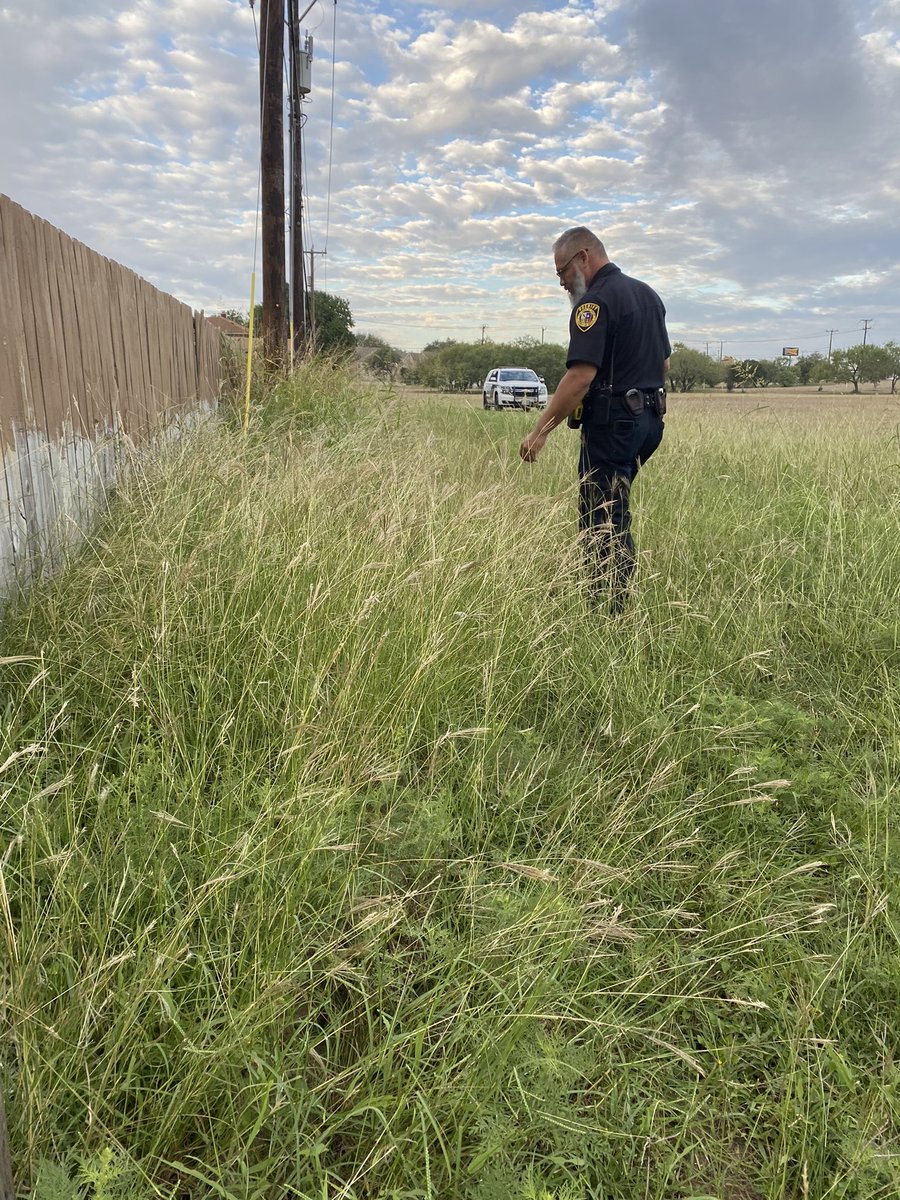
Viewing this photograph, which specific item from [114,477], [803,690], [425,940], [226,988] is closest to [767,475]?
[803,690]

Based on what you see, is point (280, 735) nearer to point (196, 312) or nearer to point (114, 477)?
point (114, 477)

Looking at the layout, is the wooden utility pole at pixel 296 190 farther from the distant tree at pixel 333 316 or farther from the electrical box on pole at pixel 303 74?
the distant tree at pixel 333 316

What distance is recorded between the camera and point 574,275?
412 centimetres

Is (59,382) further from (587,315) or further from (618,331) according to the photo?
(618,331)

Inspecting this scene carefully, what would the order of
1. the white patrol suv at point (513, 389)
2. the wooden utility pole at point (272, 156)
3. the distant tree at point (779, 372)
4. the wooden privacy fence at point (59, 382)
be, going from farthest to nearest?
1. the distant tree at point (779, 372)
2. the white patrol suv at point (513, 389)
3. the wooden utility pole at point (272, 156)
4. the wooden privacy fence at point (59, 382)

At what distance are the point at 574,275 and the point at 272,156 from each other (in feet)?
20.6

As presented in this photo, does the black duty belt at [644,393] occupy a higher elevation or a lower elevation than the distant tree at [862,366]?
lower

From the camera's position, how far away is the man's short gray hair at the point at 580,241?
160 inches

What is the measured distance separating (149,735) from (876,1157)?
6.12 ft

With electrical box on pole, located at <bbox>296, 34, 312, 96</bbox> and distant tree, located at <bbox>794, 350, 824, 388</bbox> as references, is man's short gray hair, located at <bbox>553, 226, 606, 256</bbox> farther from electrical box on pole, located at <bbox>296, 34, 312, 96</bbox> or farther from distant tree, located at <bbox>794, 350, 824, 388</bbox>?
distant tree, located at <bbox>794, 350, 824, 388</bbox>

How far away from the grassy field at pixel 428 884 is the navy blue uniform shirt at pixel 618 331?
1.21 meters

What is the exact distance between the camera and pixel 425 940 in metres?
1.66

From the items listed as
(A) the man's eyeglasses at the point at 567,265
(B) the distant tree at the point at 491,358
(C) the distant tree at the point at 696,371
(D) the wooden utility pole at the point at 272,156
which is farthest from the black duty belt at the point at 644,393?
(C) the distant tree at the point at 696,371

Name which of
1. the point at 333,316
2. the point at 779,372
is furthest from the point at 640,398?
the point at 779,372
